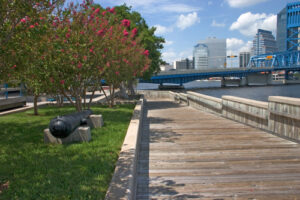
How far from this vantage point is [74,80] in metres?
10.8

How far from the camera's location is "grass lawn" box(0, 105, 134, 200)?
398 cm

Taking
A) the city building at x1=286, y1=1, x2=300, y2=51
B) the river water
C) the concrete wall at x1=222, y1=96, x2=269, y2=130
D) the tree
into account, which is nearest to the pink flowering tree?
the concrete wall at x1=222, y1=96, x2=269, y2=130

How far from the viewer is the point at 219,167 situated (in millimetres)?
5461

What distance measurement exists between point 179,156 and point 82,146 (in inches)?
99.0

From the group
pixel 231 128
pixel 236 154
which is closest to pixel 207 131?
pixel 231 128

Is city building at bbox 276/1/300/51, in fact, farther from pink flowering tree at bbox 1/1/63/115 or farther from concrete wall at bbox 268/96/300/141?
pink flowering tree at bbox 1/1/63/115

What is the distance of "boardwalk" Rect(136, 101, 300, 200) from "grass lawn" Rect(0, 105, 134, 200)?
783mm

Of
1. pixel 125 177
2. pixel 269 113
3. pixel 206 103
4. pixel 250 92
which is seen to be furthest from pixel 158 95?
pixel 250 92

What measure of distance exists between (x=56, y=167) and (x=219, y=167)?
3341 millimetres

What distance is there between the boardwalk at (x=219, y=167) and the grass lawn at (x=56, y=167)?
0.78 m

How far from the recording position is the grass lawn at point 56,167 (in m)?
3.98

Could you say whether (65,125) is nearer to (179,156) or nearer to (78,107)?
(179,156)

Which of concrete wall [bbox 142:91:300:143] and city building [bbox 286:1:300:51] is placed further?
city building [bbox 286:1:300:51]

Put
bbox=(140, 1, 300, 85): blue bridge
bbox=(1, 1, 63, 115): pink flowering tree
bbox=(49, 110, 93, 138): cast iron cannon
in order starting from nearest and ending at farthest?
bbox=(1, 1, 63, 115): pink flowering tree
bbox=(49, 110, 93, 138): cast iron cannon
bbox=(140, 1, 300, 85): blue bridge
